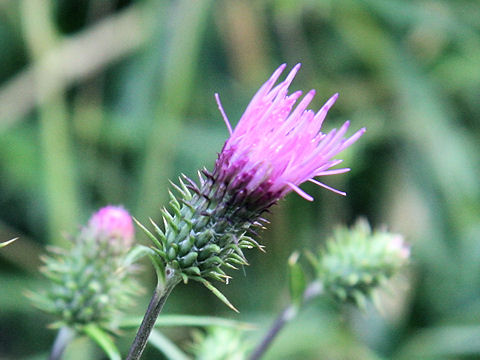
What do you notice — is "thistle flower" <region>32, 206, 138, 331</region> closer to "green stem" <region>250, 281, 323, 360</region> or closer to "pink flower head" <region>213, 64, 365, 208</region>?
"green stem" <region>250, 281, 323, 360</region>

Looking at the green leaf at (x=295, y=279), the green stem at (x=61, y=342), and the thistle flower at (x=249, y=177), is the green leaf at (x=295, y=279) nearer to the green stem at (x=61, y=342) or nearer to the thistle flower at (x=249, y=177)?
the thistle flower at (x=249, y=177)

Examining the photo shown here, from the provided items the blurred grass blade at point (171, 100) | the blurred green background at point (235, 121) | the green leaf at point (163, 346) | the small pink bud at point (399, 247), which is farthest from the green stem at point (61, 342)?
the blurred grass blade at point (171, 100)

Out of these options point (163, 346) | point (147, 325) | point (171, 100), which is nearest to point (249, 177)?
point (147, 325)

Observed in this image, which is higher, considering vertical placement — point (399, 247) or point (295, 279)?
point (399, 247)

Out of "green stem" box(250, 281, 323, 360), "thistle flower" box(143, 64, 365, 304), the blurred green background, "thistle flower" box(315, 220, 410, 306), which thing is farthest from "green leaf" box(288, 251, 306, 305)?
the blurred green background

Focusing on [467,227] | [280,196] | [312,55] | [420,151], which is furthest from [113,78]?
[280,196]

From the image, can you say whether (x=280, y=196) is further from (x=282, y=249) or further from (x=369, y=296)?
(x=282, y=249)

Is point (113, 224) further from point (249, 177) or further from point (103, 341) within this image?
point (249, 177)
